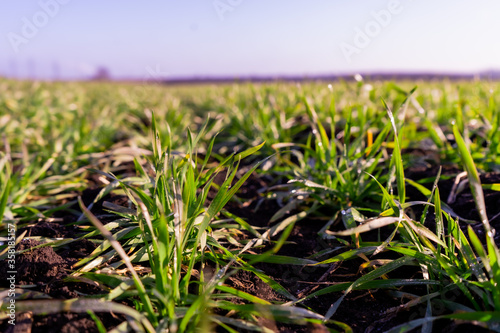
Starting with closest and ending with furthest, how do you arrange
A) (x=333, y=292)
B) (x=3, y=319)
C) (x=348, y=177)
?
(x=3, y=319) → (x=333, y=292) → (x=348, y=177)

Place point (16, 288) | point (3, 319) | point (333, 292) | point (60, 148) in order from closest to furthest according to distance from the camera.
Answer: point (3, 319) → point (16, 288) → point (333, 292) → point (60, 148)

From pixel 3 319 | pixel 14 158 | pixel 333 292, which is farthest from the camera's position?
pixel 14 158

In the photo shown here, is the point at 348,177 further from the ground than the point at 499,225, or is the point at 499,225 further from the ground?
the point at 348,177

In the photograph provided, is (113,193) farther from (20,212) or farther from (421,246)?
(421,246)

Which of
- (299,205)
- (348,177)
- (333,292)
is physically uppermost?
(348,177)

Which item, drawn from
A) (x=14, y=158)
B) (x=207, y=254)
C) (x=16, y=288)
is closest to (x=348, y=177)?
(x=207, y=254)

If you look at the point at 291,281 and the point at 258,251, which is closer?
the point at 291,281

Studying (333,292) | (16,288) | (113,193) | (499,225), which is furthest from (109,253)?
(499,225)

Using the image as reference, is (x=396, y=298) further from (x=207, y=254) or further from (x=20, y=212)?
(x=20, y=212)

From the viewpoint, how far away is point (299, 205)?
1.78 meters

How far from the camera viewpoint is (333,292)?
1.23 meters

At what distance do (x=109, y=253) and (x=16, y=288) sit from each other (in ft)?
0.89

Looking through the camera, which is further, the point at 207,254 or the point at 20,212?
the point at 20,212

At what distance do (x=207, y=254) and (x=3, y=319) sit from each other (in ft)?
1.97
